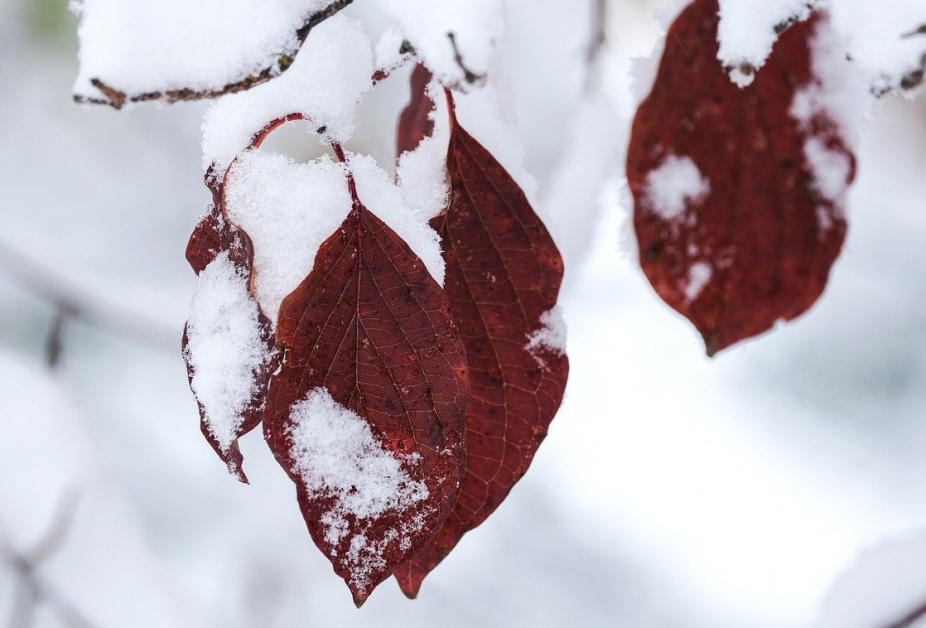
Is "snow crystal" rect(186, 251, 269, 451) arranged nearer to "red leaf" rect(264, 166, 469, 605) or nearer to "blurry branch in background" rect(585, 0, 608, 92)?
"red leaf" rect(264, 166, 469, 605)

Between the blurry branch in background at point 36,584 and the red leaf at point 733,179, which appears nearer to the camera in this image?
the red leaf at point 733,179

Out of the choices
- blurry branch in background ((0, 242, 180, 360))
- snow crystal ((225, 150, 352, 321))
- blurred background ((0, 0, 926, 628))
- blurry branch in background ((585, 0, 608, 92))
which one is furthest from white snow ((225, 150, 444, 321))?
blurry branch in background ((0, 242, 180, 360))

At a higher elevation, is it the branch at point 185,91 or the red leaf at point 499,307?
the red leaf at point 499,307

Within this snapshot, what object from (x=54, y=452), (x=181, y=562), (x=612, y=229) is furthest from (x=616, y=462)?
(x=54, y=452)

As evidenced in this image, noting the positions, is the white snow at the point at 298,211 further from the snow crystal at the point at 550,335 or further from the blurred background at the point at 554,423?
Result: the blurred background at the point at 554,423

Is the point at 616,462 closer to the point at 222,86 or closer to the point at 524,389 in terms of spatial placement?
the point at 524,389

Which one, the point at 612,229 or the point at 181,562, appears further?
the point at 181,562

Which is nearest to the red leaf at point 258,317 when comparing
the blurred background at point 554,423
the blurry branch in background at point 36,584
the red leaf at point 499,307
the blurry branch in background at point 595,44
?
the red leaf at point 499,307
